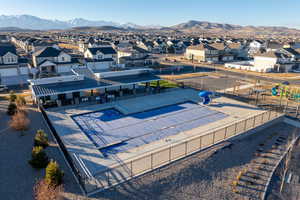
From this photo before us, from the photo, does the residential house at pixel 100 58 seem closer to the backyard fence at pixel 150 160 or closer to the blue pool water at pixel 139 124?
the blue pool water at pixel 139 124

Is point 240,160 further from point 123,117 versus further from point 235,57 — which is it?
point 235,57

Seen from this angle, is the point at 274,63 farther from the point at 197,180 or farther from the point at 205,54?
the point at 197,180

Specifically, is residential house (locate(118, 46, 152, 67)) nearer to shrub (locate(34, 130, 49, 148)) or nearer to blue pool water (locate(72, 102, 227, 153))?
blue pool water (locate(72, 102, 227, 153))

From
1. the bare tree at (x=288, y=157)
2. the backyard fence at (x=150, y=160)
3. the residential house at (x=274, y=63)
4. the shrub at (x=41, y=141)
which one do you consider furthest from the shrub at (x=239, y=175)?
the residential house at (x=274, y=63)

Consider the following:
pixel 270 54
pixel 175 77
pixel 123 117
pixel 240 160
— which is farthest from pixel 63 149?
pixel 270 54

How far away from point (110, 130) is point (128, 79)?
14.9 m

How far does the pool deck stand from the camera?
19.9m

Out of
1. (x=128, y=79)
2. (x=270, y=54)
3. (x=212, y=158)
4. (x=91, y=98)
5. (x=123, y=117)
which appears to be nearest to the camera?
(x=212, y=158)

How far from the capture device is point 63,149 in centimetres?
2077

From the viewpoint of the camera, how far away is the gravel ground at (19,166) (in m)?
15.6

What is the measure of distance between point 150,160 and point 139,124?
8.90 metres

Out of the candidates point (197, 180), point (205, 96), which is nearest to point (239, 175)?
point (197, 180)

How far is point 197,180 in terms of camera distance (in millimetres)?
17125

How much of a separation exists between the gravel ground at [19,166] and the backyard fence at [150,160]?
125cm
